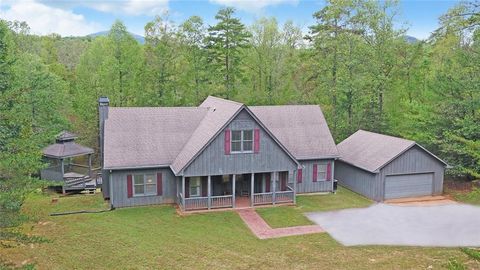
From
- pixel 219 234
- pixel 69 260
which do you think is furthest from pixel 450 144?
pixel 69 260

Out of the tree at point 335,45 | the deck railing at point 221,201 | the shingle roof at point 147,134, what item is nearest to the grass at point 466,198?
the tree at point 335,45

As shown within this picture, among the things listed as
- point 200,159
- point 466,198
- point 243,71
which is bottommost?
point 466,198

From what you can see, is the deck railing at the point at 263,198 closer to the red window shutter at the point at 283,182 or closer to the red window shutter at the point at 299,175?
the red window shutter at the point at 283,182

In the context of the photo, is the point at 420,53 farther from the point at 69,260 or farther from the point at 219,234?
the point at 69,260

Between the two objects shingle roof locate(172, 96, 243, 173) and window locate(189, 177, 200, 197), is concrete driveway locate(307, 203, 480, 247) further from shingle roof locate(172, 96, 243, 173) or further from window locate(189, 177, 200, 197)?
shingle roof locate(172, 96, 243, 173)

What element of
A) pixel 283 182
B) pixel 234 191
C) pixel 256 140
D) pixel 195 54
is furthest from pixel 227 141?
pixel 195 54

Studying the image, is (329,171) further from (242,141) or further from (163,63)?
(163,63)
